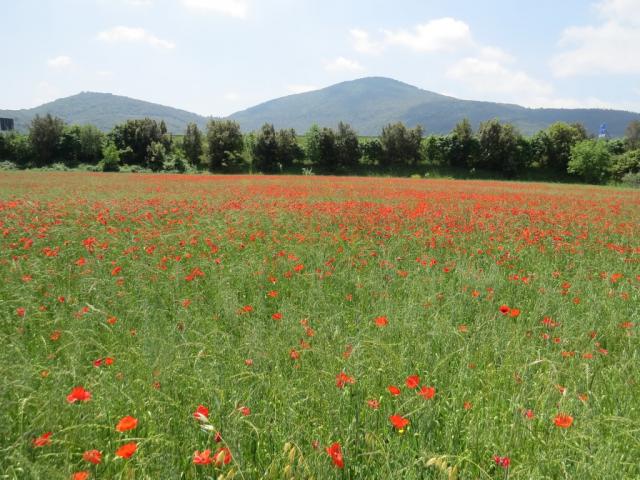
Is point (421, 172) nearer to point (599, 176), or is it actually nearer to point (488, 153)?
point (488, 153)

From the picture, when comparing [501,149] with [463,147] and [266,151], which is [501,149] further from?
[266,151]

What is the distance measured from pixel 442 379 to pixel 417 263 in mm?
3701

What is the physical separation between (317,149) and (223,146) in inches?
539

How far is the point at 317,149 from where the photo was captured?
5741 cm

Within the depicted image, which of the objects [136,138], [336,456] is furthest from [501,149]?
[336,456]

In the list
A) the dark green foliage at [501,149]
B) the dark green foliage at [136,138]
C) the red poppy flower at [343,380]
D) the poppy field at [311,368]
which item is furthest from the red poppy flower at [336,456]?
the dark green foliage at [136,138]

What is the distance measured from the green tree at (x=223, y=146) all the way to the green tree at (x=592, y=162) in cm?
4594

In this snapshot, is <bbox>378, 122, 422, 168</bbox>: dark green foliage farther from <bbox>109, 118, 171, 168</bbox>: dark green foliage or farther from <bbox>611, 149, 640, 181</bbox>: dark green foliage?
<bbox>109, 118, 171, 168</bbox>: dark green foliage

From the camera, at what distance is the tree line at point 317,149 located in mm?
55781

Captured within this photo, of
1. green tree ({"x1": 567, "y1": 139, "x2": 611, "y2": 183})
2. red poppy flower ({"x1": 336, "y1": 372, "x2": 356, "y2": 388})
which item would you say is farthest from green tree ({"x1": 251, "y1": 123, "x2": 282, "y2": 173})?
red poppy flower ({"x1": 336, "y1": 372, "x2": 356, "y2": 388})

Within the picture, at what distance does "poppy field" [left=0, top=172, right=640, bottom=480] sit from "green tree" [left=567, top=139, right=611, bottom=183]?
53.1 metres

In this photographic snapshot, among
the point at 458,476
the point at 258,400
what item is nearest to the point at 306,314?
the point at 258,400

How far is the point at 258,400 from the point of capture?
2.63 meters

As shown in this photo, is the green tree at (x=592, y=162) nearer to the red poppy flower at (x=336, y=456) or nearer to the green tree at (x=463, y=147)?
the green tree at (x=463, y=147)
